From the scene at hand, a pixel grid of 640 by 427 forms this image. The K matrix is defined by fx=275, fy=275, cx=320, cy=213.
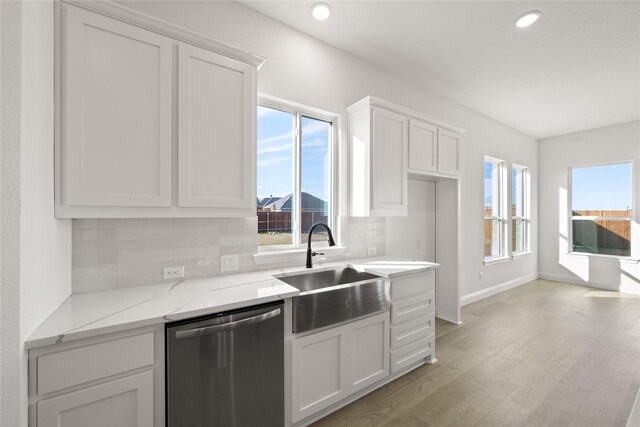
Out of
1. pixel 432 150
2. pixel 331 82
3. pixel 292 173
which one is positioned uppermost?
pixel 331 82

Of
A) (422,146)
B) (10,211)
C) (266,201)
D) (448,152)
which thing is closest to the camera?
(10,211)

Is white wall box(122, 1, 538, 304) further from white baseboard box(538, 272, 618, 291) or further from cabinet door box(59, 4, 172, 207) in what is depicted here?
white baseboard box(538, 272, 618, 291)

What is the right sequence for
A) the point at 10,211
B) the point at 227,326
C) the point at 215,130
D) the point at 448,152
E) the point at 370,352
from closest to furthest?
the point at 10,211
the point at 227,326
the point at 215,130
the point at 370,352
the point at 448,152

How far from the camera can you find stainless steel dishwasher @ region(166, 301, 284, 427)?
1.32 m

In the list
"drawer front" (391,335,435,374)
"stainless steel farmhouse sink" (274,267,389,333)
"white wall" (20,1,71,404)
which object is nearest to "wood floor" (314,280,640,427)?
"drawer front" (391,335,435,374)

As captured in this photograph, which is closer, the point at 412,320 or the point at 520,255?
the point at 412,320

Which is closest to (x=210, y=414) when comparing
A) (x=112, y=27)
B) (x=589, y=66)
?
(x=112, y=27)

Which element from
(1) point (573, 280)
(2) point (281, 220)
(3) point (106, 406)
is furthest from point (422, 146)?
(1) point (573, 280)

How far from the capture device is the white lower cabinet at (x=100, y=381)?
1.08 metres

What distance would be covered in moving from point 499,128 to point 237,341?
5.58 metres

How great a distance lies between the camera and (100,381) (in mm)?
1169

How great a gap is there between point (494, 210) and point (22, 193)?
5986 millimetres

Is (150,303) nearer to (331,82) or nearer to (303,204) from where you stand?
(303,204)

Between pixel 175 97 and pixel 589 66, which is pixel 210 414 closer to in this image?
pixel 175 97
